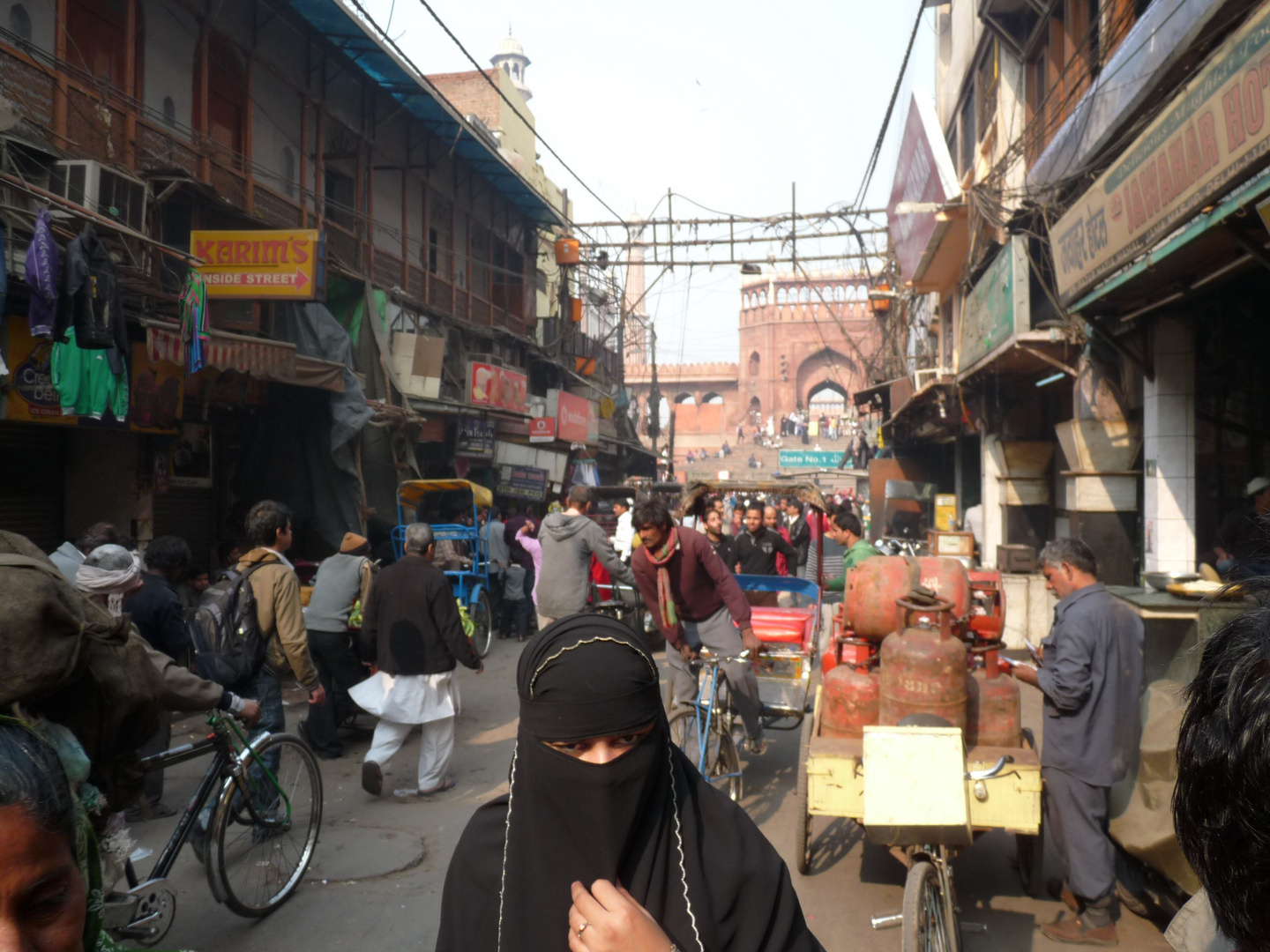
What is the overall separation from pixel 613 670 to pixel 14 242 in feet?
23.9

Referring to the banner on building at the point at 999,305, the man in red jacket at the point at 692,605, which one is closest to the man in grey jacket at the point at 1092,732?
the man in red jacket at the point at 692,605

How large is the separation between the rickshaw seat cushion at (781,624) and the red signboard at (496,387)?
30.4 feet

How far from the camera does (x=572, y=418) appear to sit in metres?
20.6

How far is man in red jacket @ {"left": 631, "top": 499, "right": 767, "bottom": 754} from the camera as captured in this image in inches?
231

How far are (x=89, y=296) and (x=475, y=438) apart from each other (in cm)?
979

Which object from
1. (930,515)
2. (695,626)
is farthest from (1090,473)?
(930,515)

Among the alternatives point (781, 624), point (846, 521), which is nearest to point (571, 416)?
point (846, 521)

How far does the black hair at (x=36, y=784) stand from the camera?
1.37m

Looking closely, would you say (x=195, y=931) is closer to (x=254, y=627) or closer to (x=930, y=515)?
(x=254, y=627)

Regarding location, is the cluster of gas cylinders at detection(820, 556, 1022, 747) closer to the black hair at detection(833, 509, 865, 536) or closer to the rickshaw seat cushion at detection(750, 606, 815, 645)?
the rickshaw seat cushion at detection(750, 606, 815, 645)

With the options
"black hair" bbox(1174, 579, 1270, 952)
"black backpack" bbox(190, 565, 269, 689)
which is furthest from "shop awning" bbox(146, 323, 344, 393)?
"black hair" bbox(1174, 579, 1270, 952)

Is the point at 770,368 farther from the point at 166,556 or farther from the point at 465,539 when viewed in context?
the point at 166,556

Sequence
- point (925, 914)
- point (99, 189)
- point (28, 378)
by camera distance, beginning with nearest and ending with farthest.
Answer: point (925, 914) < point (28, 378) < point (99, 189)

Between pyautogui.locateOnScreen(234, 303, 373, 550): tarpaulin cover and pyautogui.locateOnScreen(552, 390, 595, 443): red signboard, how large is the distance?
7.81 meters
